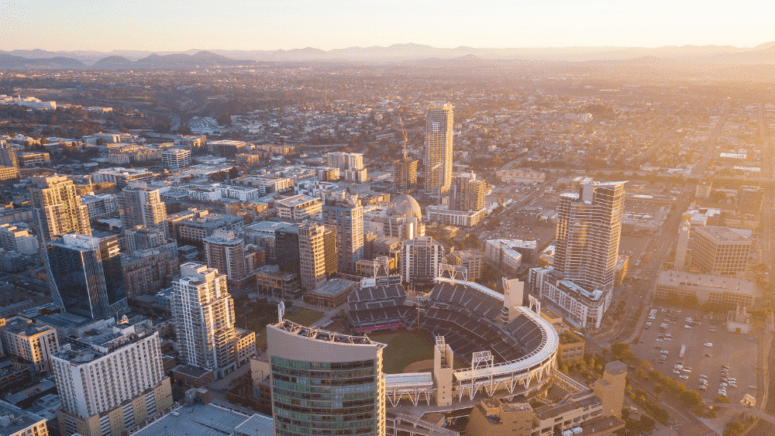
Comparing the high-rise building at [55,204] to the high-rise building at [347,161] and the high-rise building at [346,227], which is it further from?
the high-rise building at [347,161]

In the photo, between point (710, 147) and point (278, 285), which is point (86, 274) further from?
point (710, 147)

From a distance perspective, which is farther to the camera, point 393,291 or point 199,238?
point 199,238

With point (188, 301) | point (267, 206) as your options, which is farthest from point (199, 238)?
point (188, 301)

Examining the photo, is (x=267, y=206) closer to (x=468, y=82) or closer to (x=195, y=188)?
(x=195, y=188)

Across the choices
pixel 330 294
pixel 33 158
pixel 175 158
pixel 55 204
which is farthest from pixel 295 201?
pixel 33 158

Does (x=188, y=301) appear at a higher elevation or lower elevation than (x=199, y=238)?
higher

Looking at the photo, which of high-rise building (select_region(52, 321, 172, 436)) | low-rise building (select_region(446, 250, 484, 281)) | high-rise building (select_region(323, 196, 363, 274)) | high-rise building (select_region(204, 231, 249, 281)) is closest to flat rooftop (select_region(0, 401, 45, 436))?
high-rise building (select_region(52, 321, 172, 436))

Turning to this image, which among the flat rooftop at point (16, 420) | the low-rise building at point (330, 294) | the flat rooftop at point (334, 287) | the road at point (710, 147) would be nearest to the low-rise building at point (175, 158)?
the flat rooftop at point (334, 287)
